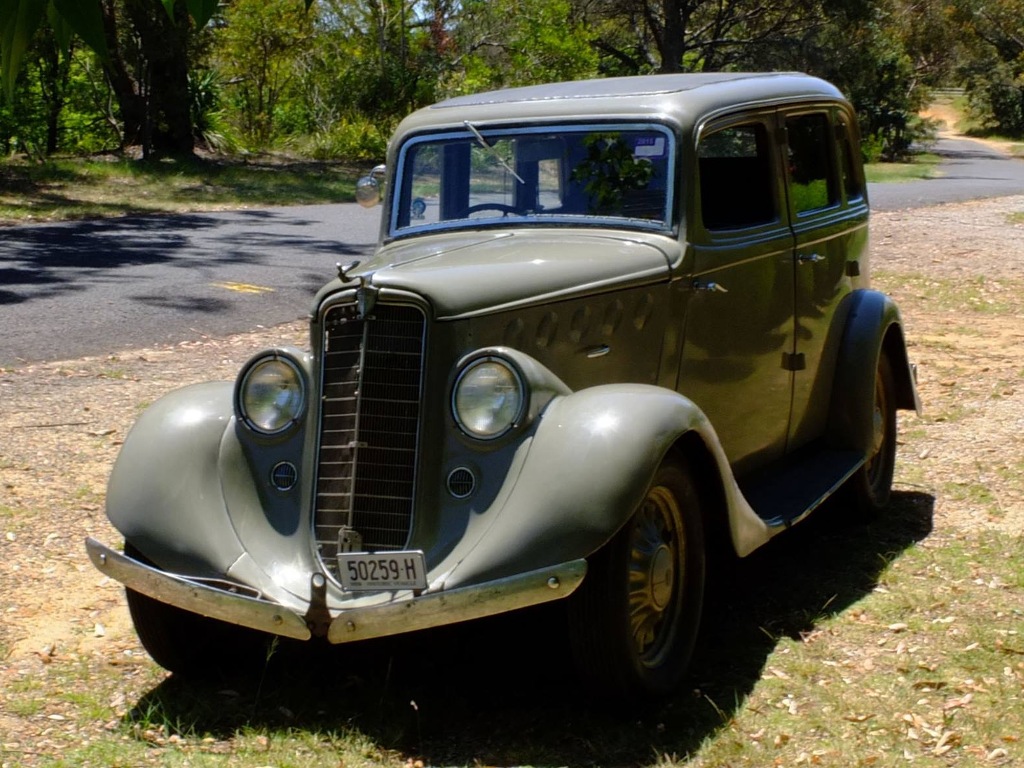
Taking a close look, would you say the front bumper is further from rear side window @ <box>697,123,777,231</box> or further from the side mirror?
the side mirror

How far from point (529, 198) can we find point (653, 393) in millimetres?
1258

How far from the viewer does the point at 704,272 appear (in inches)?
181

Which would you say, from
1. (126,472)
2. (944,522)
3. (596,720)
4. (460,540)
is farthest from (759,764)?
(944,522)

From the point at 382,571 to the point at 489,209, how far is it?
1.80m

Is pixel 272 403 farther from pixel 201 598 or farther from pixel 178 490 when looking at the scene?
pixel 201 598

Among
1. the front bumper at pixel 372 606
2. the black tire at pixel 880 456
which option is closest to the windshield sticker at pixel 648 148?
the black tire at pixel 880 456

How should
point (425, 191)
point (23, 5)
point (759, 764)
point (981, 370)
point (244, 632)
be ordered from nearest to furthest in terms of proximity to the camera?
point (23, 5) < point (759, 764) < point (244, 632) < point (425, 191) < point (981, 370)

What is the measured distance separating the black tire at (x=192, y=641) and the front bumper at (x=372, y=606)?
1.00ft

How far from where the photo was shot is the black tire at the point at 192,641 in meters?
3.96

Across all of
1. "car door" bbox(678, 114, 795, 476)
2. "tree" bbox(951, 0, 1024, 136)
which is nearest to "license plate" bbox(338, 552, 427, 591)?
"car door" bbox(678, 114, 795, 476)

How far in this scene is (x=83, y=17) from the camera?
1.30 meters

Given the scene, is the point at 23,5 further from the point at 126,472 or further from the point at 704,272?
the point at 704,272

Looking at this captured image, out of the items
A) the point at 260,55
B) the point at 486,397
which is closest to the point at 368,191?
the point at 486,397

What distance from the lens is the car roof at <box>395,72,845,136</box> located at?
4.75 metres
